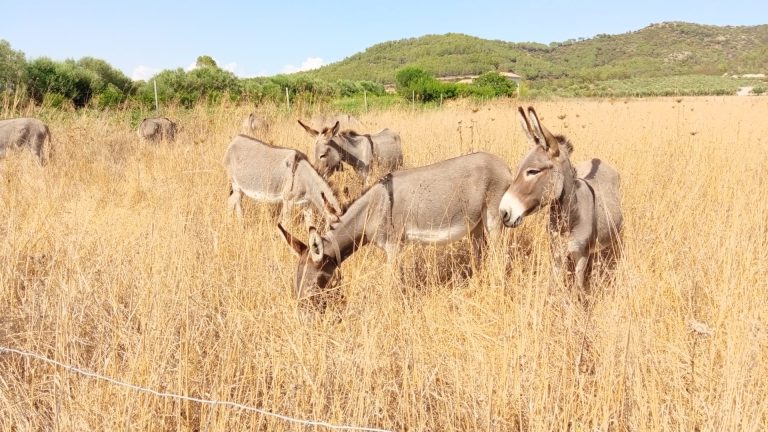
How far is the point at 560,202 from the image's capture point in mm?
3777

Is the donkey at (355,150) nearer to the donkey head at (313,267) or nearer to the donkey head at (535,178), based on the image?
the donkey head at (313,267)

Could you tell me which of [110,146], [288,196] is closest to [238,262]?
[288,196]

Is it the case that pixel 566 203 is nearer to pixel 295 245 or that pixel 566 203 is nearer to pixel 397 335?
pixel 397 335

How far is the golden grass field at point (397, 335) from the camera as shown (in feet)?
7.85

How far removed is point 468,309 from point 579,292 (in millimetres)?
889

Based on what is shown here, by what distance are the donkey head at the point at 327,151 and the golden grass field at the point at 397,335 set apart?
233cm

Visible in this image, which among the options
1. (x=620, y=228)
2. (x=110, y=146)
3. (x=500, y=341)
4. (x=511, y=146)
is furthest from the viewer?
(x=110, y=146)

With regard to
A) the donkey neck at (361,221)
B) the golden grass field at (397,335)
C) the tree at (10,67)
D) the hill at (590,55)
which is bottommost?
the golden grass field at (397,335)

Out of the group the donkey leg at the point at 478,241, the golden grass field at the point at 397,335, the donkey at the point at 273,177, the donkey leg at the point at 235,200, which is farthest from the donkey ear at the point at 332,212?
the donkey leg at the point at 235,200

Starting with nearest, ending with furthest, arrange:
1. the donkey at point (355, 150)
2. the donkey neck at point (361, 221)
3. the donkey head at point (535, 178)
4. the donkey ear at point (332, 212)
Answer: the donkey head at point (535, 178) < the donkey neck at point (361, 221) < the donkey ear at point (332, 212) < the donkey at point (355, 150)

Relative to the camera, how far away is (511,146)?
9.30 metres

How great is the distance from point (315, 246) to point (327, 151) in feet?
15.1

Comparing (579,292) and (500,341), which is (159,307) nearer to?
(500,341)

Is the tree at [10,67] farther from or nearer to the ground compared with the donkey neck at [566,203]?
farther from the ground
